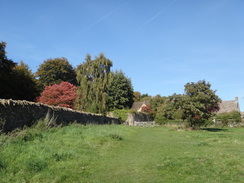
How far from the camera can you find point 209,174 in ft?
17.0

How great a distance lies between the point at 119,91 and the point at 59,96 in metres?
22.0

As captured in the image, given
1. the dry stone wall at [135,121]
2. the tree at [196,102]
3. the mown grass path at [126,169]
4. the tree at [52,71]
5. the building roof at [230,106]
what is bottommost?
the mown grass path at [126,169]

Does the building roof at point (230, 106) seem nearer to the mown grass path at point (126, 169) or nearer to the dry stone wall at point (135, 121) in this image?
the dry stone wall at point (135, 121)

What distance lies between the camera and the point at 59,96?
107 ft

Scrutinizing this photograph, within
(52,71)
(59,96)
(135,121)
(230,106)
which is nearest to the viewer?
(59,96)

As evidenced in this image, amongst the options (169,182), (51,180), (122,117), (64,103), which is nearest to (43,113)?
(51,180)

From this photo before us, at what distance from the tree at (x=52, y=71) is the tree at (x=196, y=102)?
32.0m

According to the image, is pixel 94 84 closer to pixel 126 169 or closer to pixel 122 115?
pixel 122 115

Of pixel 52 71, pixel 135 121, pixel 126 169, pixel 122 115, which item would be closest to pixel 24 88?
pixel 52 71

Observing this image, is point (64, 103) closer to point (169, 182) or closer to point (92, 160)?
point (92, 160)

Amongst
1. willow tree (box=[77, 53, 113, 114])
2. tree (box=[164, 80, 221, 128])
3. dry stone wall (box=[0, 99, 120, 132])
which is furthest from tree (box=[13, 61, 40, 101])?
tree (box=[164, 80, 221, 128])

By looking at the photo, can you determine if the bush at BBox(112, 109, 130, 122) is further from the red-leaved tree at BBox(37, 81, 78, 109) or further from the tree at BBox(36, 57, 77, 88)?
the tree at BBox(36, 57, 77, 88)

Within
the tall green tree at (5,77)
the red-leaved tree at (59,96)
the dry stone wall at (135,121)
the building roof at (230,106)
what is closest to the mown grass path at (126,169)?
the tall green tree at (5,77)

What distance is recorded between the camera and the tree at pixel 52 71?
49.9m
